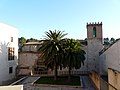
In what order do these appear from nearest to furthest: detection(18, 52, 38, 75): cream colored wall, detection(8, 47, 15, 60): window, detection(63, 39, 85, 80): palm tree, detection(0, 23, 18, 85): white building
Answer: detection(63, 39, 85, 80): palm tree → detection(0, 23, 18, 85): white building → detection(8, 47, 15, 60): window → detection(18, 52, 38, 75): cream colored wall

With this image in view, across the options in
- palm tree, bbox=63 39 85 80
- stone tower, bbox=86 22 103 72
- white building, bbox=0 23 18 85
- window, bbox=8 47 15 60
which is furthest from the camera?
stone tower, bbox=86 22 103 72

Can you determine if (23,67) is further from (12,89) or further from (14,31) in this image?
(12,89)

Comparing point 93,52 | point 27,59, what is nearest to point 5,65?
point 27,59

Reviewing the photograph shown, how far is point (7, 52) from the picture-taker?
35.4 m

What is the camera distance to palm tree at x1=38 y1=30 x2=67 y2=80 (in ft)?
104

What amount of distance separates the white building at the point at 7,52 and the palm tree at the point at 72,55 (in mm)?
10927

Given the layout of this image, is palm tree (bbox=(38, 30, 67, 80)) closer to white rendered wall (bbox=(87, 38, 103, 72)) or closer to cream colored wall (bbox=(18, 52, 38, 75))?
cream colored wall (bbox=(18, 52, 38, 75))

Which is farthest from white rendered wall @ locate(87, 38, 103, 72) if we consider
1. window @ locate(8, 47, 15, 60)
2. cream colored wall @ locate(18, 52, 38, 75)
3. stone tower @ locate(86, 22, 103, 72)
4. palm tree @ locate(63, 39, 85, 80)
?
window @ locate(8, 47, 15, 60)

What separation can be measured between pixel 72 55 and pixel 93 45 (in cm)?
1342

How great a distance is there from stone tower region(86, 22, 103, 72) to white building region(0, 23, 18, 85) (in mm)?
16661

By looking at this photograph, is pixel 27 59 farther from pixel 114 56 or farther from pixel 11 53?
pixel 114 56

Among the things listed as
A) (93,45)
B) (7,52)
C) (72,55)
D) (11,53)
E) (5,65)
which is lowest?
(5,65)

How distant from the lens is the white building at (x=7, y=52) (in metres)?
33.2

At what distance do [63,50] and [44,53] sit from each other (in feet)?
11.2
